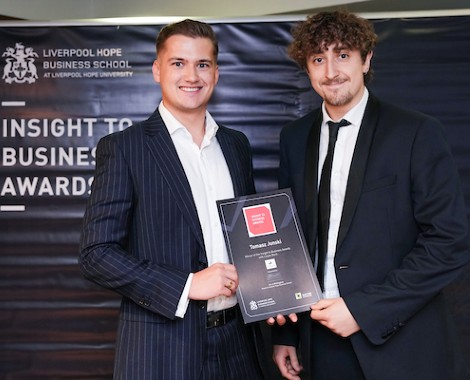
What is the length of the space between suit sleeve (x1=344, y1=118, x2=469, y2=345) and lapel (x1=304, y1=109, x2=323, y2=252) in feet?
0.94

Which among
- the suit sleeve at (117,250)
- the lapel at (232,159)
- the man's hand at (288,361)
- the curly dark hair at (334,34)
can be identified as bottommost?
the man's hand at (288,361)

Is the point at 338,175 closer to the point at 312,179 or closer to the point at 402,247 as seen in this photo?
the point at 312,179

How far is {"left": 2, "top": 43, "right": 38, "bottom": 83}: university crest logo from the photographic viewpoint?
135 inches

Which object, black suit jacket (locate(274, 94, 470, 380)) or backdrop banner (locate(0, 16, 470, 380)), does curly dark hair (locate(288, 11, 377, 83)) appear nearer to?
black suit jacket (locate(274, 94, 470, 380))

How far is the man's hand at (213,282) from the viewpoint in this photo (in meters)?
1.96

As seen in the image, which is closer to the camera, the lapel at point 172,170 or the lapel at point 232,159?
the lapel at point 172,170

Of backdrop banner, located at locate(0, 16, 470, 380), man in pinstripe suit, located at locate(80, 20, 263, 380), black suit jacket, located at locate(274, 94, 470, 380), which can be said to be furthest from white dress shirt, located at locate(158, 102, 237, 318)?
backdrop banner, located at locate(0, 16, 470, 380)

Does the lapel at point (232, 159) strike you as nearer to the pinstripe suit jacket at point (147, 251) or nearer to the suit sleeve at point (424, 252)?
the pinstripe suit jacket at point (147, 251)

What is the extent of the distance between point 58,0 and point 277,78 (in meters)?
2.55

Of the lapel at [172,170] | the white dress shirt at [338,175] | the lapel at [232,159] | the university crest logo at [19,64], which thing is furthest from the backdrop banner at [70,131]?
the lapel at [172,170]

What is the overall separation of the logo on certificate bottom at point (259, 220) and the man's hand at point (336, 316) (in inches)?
11.8

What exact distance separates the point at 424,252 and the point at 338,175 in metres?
0.40

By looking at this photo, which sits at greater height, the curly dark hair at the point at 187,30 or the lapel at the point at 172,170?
the curly dark hair at the point at 187,30

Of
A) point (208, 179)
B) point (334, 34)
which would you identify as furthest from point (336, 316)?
point (334, 34)
